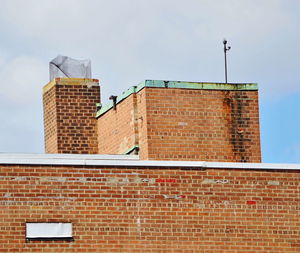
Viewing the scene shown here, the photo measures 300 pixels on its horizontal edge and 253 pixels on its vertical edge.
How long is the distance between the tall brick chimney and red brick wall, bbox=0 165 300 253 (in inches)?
272

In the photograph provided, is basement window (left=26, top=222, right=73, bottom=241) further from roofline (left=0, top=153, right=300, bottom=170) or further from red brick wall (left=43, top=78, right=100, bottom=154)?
red brick wall (left=43, top=78, right=100, bottom=154)

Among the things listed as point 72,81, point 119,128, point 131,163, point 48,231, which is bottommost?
point 48,231

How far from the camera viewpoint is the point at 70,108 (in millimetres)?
35875

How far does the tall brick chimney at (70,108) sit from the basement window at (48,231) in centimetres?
752

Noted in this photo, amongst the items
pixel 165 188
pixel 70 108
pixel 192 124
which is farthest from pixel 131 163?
pixel 70 108

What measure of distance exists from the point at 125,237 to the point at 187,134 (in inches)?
203

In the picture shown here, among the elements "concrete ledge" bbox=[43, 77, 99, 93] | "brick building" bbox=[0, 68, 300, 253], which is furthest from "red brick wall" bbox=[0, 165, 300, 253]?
"concrete ledge" bbox=[43, 77, 99, 93]

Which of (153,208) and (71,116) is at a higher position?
(71,116)

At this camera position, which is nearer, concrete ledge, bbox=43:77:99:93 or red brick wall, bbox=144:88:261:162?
red brick wall, bbox=144:88:261:162

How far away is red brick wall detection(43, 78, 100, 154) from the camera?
35.4 m

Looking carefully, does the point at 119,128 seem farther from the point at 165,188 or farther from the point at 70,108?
the point at 165,188

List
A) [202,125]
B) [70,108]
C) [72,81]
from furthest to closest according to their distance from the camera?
1. [72,81]
2. [70,108]
3. [202,125]

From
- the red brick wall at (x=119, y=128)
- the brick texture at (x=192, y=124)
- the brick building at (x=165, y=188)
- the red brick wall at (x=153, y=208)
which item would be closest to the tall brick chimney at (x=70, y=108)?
the red brick wall at (x=119, y=128)

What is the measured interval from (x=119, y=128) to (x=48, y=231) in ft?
23.2
